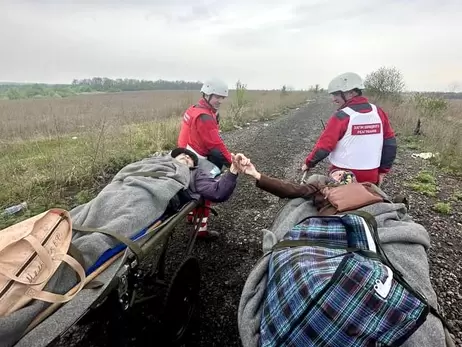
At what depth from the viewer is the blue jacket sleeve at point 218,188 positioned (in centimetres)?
290

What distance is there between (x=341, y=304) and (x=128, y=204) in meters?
1.58

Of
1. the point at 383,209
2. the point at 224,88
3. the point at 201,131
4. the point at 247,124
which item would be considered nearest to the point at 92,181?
the point at 201,131

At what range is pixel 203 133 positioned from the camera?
3898mm

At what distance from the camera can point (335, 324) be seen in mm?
1344

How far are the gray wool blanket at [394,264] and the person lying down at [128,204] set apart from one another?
2.93 ft

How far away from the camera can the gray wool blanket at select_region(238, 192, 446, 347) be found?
1496 millimetres

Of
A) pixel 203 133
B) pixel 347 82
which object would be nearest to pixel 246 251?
pixel 203 133

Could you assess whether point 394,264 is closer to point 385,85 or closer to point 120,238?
point 120,238

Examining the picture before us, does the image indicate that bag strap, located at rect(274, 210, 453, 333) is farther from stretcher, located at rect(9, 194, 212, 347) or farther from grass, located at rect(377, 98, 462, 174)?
grass, located at rect(377, 98, 462, 174)

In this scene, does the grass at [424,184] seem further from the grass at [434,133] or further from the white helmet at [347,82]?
the white helmet at [347,82]

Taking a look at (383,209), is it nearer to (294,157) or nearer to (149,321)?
(149,321)

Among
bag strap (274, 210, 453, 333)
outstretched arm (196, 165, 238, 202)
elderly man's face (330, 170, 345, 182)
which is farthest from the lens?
elderly man's face (330, 170, 345, 182)

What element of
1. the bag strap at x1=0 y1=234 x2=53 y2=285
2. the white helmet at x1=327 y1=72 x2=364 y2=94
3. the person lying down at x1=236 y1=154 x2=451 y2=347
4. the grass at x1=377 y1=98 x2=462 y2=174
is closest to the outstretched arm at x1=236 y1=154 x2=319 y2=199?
the person lying down at x1=236 y1=154 x2=451 y2=347

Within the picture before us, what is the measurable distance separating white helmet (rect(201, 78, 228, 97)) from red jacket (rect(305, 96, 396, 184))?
1432 millimetres
